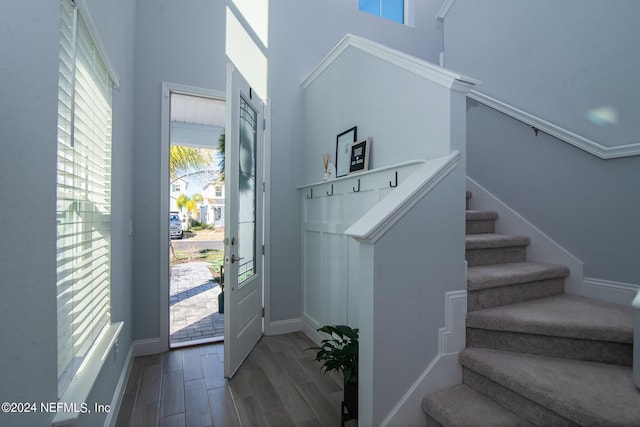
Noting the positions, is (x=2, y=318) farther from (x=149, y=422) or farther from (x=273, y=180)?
(x=273, y=180)

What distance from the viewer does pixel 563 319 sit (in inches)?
63.8

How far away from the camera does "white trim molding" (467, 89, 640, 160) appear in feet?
6.43

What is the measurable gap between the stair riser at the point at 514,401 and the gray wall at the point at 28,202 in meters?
1.76

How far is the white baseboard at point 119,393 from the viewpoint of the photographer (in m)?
1.73

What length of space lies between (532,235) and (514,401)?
1.51 metres

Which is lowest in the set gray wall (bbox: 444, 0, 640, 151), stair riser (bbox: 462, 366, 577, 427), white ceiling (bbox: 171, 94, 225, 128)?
stair riser (bbox: 462, 366, 577, 427)

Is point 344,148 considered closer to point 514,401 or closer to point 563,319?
point 563,319

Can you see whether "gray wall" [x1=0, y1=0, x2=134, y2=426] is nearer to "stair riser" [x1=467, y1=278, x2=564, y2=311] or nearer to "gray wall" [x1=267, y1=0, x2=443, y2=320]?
"stair riser" [x1=467, y1=278, x2=564, y2=311]

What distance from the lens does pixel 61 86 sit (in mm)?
1101

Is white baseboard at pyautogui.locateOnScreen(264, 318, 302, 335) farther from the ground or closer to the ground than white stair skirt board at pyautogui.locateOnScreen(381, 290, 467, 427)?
closer to the ground

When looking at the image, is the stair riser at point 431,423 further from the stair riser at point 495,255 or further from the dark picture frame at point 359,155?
the dark picture frame at point 359,155

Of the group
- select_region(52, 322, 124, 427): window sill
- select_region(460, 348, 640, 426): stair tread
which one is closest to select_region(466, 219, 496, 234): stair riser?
select_region(460, 348, 640, 426): stair tread

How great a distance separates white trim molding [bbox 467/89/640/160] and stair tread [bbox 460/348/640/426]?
4.33ft

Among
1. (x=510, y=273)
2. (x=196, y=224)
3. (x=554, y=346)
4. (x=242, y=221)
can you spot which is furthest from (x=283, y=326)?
(x=196, y=224)
